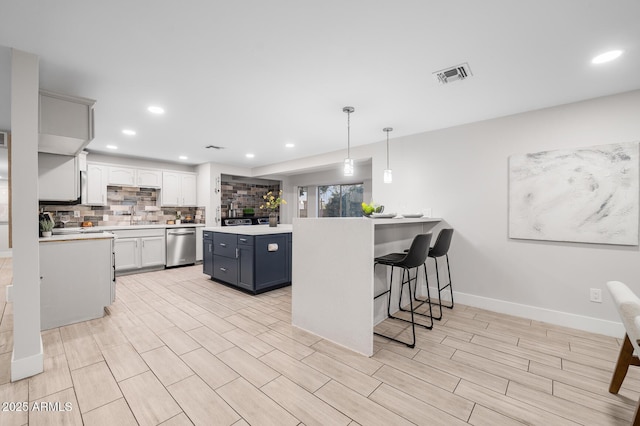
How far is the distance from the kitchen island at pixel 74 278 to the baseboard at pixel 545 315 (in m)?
4.17

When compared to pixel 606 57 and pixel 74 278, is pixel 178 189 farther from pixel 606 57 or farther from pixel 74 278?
pixel 606 57

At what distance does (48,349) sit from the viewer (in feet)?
7.41

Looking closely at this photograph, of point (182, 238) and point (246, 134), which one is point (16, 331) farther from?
point (182, 238)

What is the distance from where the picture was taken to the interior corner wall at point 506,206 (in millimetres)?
2582

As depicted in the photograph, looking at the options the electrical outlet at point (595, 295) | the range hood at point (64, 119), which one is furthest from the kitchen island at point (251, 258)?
the electrical outlet at point (595, 295)

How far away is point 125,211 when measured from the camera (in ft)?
18.6

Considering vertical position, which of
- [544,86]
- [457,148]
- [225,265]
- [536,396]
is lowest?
[536,396]

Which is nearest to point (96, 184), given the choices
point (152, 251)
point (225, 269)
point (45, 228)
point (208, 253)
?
point (152, 251)

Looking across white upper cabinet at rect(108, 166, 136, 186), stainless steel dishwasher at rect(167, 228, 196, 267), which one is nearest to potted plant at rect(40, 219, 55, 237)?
stainless steel dishwasher at rect(167, 228, 196, 267)

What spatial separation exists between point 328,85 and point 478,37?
1.17 m

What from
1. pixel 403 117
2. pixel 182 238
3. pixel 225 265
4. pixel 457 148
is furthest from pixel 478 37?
pixel 182 238

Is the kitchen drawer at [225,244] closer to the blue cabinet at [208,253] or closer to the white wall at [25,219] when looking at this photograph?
the blue cabinet at [208,253]

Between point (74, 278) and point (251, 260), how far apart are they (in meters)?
1.84

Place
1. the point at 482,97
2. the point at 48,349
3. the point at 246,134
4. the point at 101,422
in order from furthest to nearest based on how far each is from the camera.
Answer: the point at 246,134
the point at 482,97
the point at 48,349
the point at 101,422
